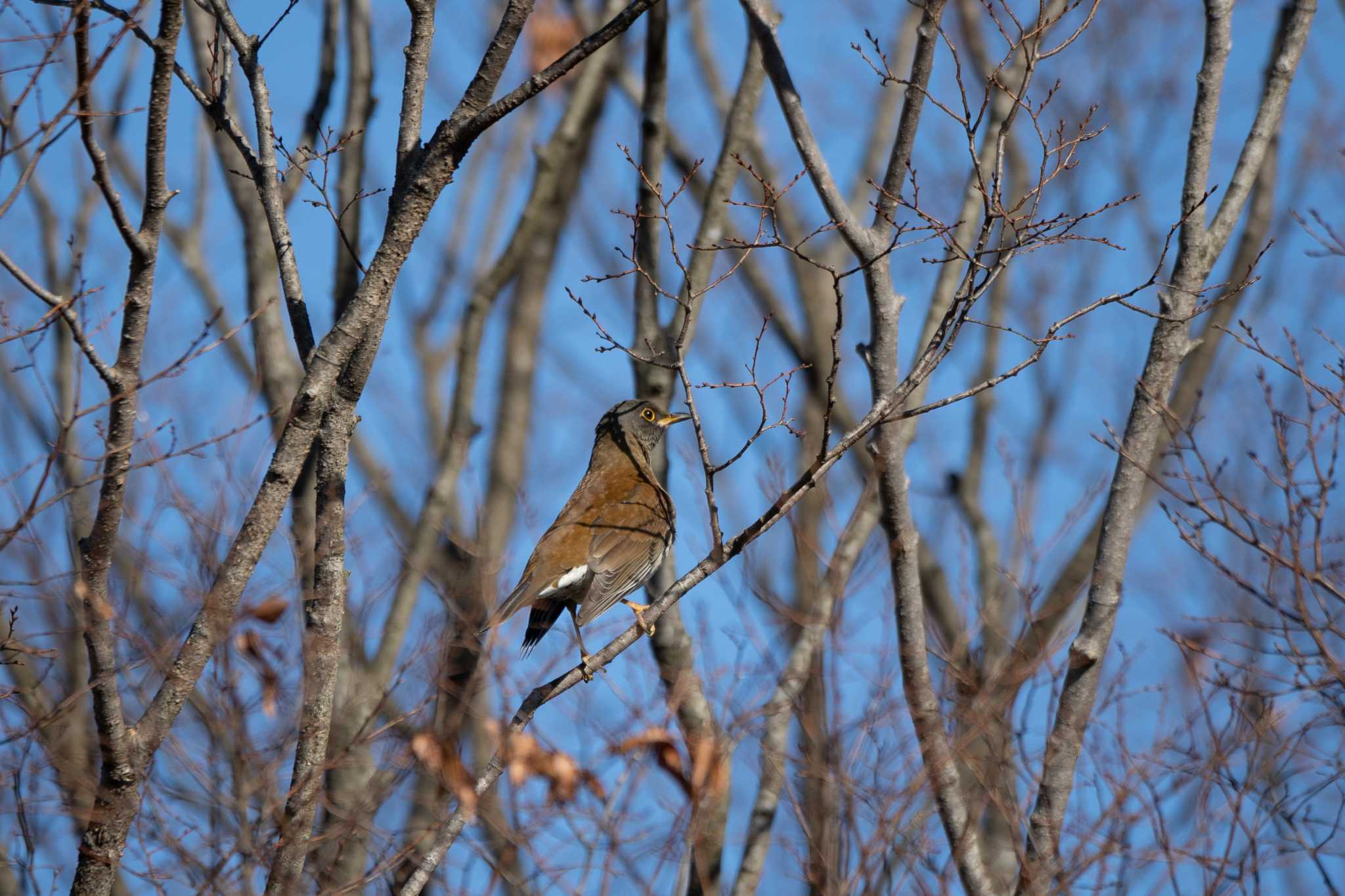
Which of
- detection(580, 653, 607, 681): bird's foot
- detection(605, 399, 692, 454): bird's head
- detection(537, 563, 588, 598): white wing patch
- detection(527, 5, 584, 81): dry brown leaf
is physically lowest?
detection(580, 653, 607, 681): bird's foot

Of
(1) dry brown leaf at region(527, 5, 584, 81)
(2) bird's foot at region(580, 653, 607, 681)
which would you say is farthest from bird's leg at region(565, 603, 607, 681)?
(1) dry brown leaf at region(527, 5, 584, 81)

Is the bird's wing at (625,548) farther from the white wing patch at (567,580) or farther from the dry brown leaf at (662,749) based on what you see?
the dry brown leaf at (662,749)

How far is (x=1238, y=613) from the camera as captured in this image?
7.83 metres

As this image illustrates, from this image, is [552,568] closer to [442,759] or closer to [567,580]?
[567,580]

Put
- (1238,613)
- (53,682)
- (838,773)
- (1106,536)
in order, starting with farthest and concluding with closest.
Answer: (53,682), (1238,613), (1106,536), (838,773)

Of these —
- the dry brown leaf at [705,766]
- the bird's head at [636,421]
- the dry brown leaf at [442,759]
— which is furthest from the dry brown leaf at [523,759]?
the bird's head at [636,421]

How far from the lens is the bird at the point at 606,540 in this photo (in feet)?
23.2

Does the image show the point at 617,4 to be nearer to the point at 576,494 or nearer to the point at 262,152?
the point at 576,494

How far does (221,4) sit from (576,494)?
3963 mm

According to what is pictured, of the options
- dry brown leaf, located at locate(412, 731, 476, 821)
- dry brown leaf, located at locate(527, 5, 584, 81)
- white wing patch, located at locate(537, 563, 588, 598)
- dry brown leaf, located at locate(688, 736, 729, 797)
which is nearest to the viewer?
dry brown leaf, located at locate(688, 736, 729, 797)

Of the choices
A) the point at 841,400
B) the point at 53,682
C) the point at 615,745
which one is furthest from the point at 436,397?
the point at 615,745

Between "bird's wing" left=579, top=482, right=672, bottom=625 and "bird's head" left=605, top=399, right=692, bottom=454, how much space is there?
61cm

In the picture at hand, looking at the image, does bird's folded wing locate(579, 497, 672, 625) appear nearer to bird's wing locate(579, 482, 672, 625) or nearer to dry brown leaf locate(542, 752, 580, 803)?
bird's wing locate(579, 482, 672, 625)

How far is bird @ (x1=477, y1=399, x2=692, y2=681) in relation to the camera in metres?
7.06
